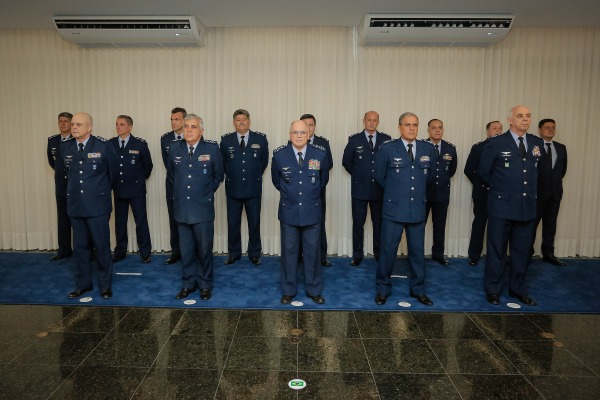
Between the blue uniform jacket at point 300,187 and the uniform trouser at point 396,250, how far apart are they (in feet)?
2.34

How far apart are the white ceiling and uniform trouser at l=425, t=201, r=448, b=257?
2402 mm

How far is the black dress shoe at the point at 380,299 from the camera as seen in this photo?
4.62 metres

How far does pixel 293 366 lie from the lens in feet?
11.1

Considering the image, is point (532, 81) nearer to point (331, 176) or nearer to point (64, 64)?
point (331, 176)

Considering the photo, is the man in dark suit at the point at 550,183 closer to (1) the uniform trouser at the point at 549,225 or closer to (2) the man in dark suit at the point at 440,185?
(1) the uniform trouser at the point at 549,225

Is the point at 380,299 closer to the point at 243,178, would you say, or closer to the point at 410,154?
the point at 410,154

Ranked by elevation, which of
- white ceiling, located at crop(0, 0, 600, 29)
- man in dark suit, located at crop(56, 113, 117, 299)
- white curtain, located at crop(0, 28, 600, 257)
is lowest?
man in dark suit, located at crop(56, 113, 117, 299)

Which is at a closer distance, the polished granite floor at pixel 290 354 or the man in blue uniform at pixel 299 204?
the polished granite floor at pixel 290 354

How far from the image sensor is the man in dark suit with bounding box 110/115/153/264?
234 inches

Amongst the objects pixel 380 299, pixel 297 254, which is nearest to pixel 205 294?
pixel 297 254

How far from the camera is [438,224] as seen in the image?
6.18 metres

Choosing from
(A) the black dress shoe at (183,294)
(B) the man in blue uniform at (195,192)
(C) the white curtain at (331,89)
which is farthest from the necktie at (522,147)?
(A) the black dress shoe at (183,294)

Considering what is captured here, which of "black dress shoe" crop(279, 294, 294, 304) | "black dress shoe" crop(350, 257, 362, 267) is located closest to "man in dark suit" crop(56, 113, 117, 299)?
"black dress shoe" crop(279, 294, 294, 304)

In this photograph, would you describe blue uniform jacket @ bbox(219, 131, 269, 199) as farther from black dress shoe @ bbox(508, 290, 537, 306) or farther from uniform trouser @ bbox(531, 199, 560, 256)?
uniform trouser @ bbox(531, 199, 560, 256)
